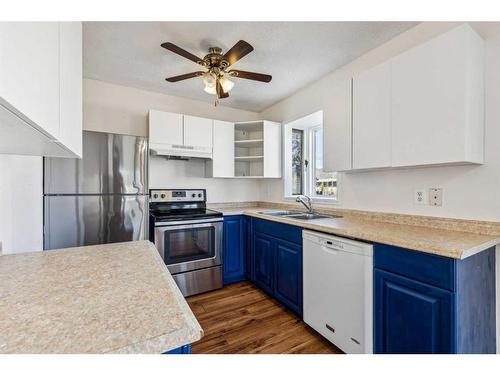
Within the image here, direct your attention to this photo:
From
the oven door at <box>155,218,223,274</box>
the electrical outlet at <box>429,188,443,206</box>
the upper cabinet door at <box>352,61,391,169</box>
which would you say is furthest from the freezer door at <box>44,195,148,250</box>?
the electrical outlet at <box>429,188,443,206</box>

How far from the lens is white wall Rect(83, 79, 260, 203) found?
2.65m

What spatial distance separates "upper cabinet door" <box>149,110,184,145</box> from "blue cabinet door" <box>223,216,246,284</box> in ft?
3.71

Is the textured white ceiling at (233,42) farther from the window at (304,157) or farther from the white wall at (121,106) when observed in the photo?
the window at (304,157)

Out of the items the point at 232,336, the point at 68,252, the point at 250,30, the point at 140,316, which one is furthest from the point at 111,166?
the point at 140,316

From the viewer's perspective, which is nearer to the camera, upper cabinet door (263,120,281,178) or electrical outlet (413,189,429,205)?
electrical outlet (413,189,429,205)

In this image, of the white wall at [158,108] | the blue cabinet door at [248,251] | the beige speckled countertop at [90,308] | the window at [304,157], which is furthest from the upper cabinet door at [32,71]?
the window at [304,157]

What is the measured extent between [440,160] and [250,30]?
5.19 ft

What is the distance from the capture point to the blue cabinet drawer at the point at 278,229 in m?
2.00

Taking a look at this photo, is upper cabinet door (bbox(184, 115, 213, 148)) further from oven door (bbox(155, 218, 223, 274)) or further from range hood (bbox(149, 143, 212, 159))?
oven door (bbox(155, 218, 223, 274))

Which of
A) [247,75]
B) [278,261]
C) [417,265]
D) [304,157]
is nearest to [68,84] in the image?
[247,75]

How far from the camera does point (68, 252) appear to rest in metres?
1.06

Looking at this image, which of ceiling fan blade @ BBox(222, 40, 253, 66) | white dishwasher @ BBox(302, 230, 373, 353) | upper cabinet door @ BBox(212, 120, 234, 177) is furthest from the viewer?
upper cabinet door @ BBox(212, 120, 234, 177)

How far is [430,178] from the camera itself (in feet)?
5.39
